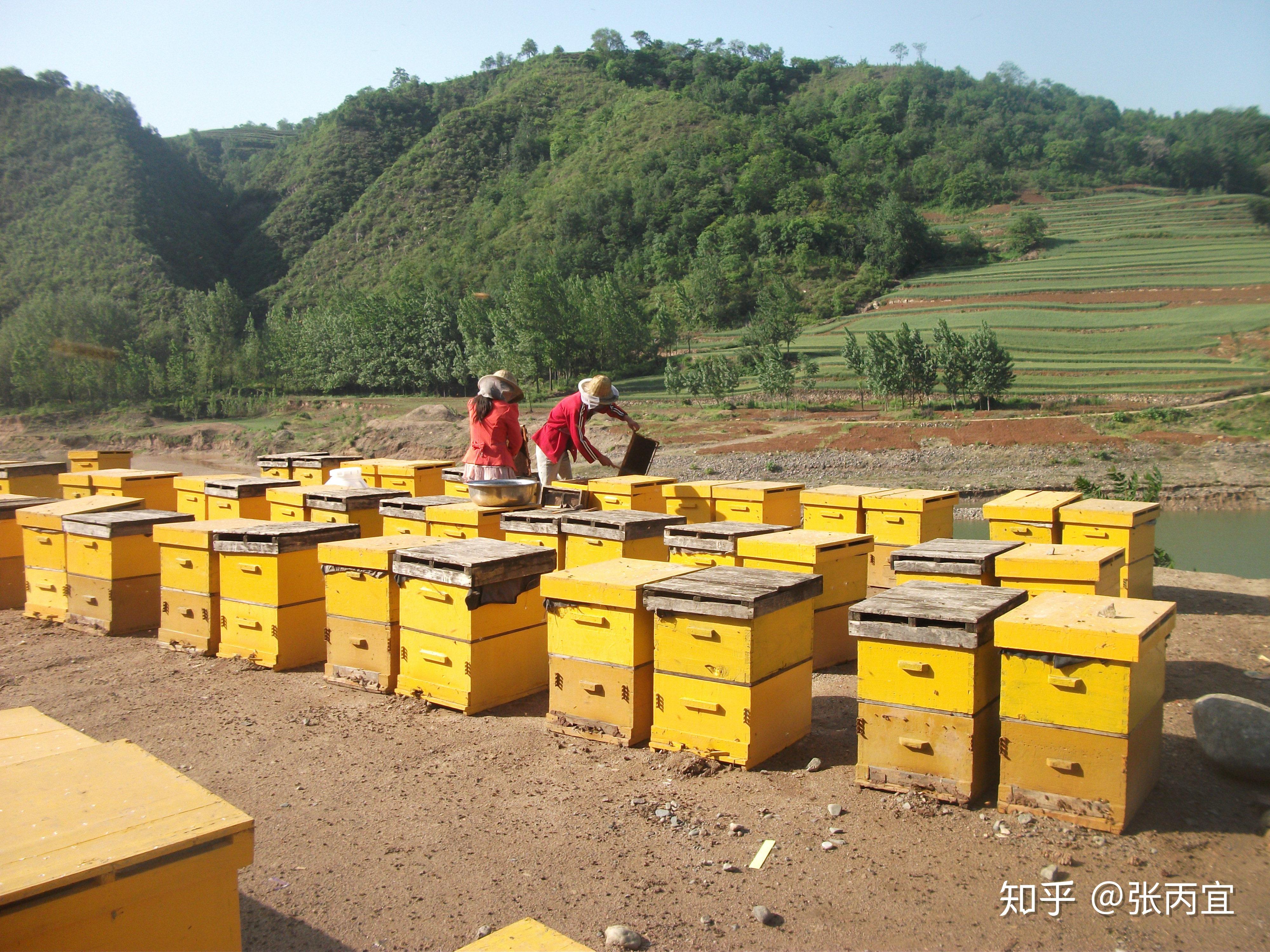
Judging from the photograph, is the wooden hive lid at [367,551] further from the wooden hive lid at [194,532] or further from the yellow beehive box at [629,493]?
the yellow beehive box at [629,493]

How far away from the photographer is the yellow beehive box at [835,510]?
8727 mm

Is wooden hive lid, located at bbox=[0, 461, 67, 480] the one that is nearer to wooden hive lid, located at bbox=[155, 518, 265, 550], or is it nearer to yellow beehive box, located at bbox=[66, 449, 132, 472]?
yellow beehive box, located at bbox=[66, 449, 132, 472]

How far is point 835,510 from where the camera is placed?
8.84 metres

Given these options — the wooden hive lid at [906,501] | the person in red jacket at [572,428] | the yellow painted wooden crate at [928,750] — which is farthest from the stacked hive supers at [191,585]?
the wooden hive lid at [906,501]

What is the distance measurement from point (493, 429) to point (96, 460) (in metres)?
9.28

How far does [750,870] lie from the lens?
13.2 feet

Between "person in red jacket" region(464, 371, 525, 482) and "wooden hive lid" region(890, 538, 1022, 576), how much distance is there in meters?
4.66

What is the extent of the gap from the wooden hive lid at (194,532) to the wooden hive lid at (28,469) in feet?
20.0

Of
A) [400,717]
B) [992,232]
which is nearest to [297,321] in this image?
[992,232]

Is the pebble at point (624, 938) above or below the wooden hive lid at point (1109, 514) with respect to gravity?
below

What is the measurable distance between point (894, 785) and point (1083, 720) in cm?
106

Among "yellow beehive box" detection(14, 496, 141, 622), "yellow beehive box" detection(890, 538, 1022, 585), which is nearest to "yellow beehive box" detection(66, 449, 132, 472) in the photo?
"yellow beehive box" detection(14, 496, 141, 622)

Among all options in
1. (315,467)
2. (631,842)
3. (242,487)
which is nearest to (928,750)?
(631,842)

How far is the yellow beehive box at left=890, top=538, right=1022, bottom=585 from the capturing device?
6.01 m
